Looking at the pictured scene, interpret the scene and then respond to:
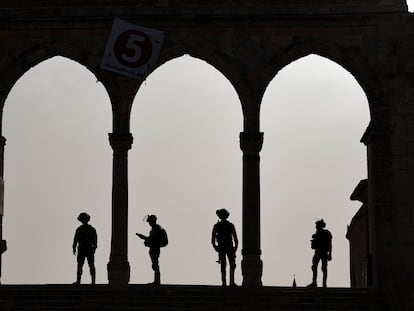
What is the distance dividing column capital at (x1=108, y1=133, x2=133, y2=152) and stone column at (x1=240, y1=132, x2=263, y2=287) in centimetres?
257

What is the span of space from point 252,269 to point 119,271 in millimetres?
2981

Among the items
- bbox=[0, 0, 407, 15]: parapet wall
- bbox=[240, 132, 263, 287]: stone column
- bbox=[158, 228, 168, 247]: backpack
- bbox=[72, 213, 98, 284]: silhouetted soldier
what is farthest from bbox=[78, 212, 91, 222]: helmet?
bbox=[0, 0, 407, 15]: parapet wall

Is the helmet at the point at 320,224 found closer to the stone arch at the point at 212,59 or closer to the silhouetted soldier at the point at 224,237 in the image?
the silhouetted soldier at the point at 224,237

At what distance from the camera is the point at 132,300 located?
86.6ft

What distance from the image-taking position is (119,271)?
29828 millimetres

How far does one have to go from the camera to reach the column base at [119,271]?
29.7 metres

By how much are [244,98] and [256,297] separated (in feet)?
18.3

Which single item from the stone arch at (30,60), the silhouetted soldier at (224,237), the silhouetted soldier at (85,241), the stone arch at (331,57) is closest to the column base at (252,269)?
the silhouetted soldier at (224,237)

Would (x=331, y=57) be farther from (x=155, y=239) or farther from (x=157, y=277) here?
(x=157, y=277)

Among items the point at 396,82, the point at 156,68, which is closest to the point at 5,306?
the point at 156,68

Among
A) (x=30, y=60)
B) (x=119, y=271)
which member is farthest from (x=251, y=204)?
(x=30, y=60)

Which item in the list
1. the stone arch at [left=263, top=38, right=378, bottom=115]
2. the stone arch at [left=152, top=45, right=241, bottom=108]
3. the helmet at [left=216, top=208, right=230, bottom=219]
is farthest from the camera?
the stone arch at [left=152, top=45, right=241, bottom=108]

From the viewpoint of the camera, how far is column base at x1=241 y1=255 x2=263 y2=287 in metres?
29.6

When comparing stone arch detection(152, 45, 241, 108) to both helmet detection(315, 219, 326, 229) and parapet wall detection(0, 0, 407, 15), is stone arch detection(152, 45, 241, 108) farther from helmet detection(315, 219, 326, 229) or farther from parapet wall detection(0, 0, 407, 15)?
helmet detection(315, 219, 326, 229)
